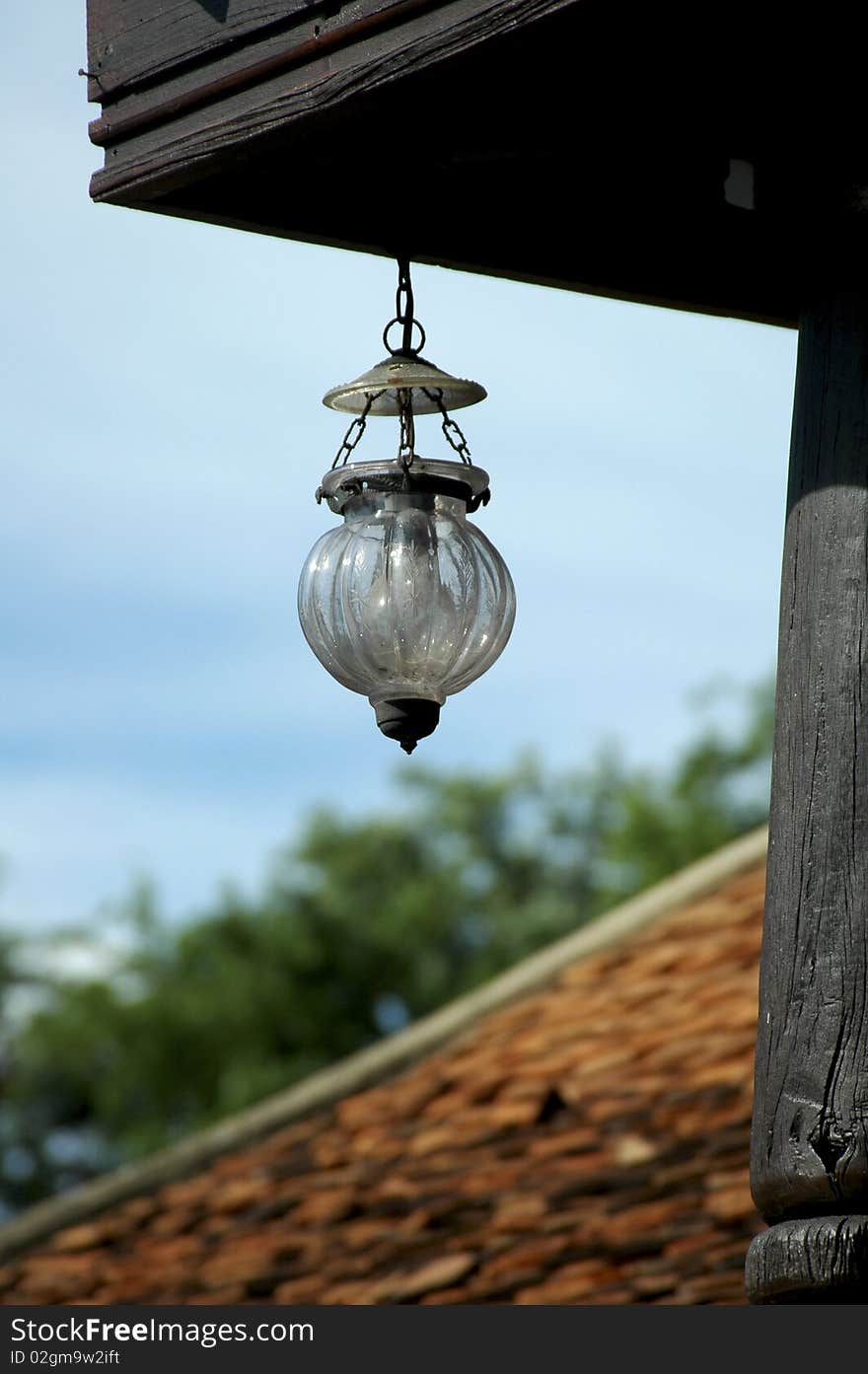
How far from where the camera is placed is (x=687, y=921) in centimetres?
837

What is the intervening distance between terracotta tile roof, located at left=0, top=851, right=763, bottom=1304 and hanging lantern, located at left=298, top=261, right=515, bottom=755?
9.09 feet

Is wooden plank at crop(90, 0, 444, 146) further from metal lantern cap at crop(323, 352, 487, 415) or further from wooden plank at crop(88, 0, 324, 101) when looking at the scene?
metal lantern cap at crop(323, 352, 487, 415)

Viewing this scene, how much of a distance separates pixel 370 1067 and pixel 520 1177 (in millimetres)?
1503

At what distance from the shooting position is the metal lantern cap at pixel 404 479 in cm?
344

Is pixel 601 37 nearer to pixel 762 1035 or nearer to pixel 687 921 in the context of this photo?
pixel 762 1035

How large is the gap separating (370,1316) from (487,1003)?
15.1 feet

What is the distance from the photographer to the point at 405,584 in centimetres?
333

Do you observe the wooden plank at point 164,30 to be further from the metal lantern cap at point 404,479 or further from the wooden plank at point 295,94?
the metal lantern cap at point 404,479

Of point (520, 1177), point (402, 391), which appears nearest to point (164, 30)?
point (402, 391)

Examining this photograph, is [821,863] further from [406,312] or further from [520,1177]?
[520,1177]

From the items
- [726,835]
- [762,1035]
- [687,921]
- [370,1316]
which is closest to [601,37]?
[762,1035]

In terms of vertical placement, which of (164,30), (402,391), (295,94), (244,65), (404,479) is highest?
(164,30)

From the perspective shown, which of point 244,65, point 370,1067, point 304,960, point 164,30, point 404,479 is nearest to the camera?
point 244,65

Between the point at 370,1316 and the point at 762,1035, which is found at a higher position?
the point at 762,1035
